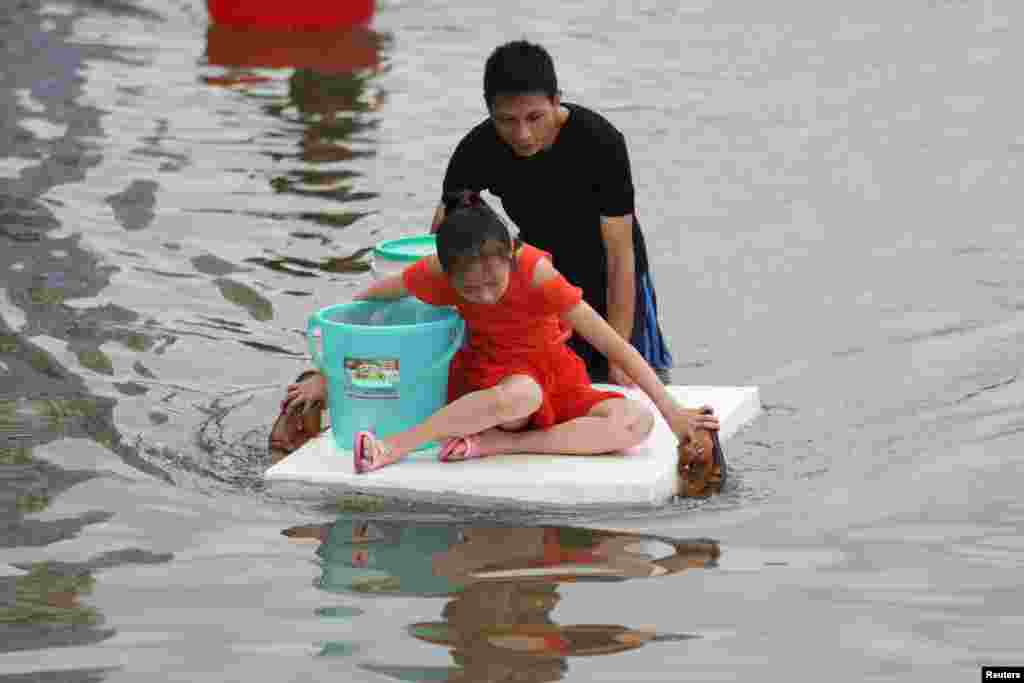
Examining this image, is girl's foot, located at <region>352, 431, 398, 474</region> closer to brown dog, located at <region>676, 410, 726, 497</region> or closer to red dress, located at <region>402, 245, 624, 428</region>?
red dress, located at <region>402, 245, 624, 428</region>

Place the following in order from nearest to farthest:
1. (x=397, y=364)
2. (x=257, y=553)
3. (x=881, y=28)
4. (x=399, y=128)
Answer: (x=257, y=553)
(x=397, y=364)
(x=399, y=128)
(x=881, y=28)

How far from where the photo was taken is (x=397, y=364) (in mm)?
5832

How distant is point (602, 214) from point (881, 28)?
10.3 metres

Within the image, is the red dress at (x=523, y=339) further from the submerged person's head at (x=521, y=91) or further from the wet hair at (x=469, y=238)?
the submerged person's head at (x=521, y=91)

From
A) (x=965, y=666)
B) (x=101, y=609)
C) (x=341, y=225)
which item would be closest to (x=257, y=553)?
(x=101, y=609)

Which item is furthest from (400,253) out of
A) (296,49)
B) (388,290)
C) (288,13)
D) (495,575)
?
(288,13)

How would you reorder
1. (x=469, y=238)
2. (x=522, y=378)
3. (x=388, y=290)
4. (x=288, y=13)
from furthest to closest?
1. (x=288, y=13)
2. (x=388, y=290)
3. (x=522, y=378)
4. (x=469, y=238)

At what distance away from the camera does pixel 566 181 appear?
6402mm

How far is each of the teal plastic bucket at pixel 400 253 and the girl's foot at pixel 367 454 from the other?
80 cm

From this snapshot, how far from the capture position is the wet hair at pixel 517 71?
5.80 metres

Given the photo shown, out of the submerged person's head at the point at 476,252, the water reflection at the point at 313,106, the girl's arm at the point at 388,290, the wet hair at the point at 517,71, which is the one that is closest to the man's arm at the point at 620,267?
the wet hair at the point at 517,71

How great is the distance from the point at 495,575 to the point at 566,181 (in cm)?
181

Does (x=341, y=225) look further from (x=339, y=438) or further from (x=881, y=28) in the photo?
(x=881, y=28)

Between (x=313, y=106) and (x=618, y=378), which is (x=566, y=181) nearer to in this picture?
(x=618, y=378)
